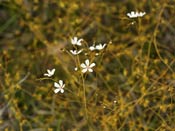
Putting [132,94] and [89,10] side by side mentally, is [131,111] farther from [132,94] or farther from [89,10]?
[89,10]

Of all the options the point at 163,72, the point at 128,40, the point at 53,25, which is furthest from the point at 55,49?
the point at 163,72

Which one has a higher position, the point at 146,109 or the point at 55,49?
the point at 55,49

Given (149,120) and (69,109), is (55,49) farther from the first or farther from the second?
(149,120)

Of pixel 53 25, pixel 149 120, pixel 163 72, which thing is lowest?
pixel 149 120

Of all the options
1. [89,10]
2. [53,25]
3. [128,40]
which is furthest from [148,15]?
[53,25]

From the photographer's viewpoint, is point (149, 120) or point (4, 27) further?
point (4, 27)

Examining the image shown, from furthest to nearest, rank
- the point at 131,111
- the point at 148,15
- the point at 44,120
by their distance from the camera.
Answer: the point at 148,15 → the point at 44,120 → the point at 131,111

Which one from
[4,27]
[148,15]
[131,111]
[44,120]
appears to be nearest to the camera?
[131,111]
